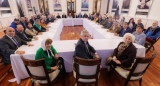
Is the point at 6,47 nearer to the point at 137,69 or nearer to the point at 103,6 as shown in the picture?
the point at 137,69

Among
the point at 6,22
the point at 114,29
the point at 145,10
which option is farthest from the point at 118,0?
the point at 6,22

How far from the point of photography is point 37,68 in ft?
4.44

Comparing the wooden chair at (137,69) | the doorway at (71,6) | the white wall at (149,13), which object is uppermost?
the doorway at (71,6)

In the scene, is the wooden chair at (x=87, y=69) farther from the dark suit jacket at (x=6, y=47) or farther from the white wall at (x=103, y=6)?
the white wall at (x=103, y=6)

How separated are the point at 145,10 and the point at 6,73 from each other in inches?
336

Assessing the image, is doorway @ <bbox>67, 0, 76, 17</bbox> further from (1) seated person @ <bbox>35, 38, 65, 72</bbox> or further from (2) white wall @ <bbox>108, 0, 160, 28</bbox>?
(1) seated person @ <bbox>35, 38, 65, 72</bbox>

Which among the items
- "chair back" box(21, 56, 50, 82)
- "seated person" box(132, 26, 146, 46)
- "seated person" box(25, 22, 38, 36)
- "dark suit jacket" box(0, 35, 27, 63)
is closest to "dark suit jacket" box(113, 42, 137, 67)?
"seated person" box(132, 26, 146, 46)

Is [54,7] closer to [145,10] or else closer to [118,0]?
[118,0]

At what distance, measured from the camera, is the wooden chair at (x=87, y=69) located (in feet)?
4.19

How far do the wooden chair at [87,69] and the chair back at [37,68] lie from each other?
1.73ft

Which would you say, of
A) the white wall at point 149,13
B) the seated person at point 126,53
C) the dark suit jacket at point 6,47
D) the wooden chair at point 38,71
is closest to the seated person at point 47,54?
the wooden chair at point 38,71

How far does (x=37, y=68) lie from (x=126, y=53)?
171 cm

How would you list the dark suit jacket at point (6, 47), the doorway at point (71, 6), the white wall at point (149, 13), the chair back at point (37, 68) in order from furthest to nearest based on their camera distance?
the doorway at point (71, 6)
the white wall at point (149, 13)
the dark suit jacket at point (6, 47)
the chair back at point (37, 68)

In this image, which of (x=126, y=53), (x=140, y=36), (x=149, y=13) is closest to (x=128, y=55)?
(x=126, y=53)
